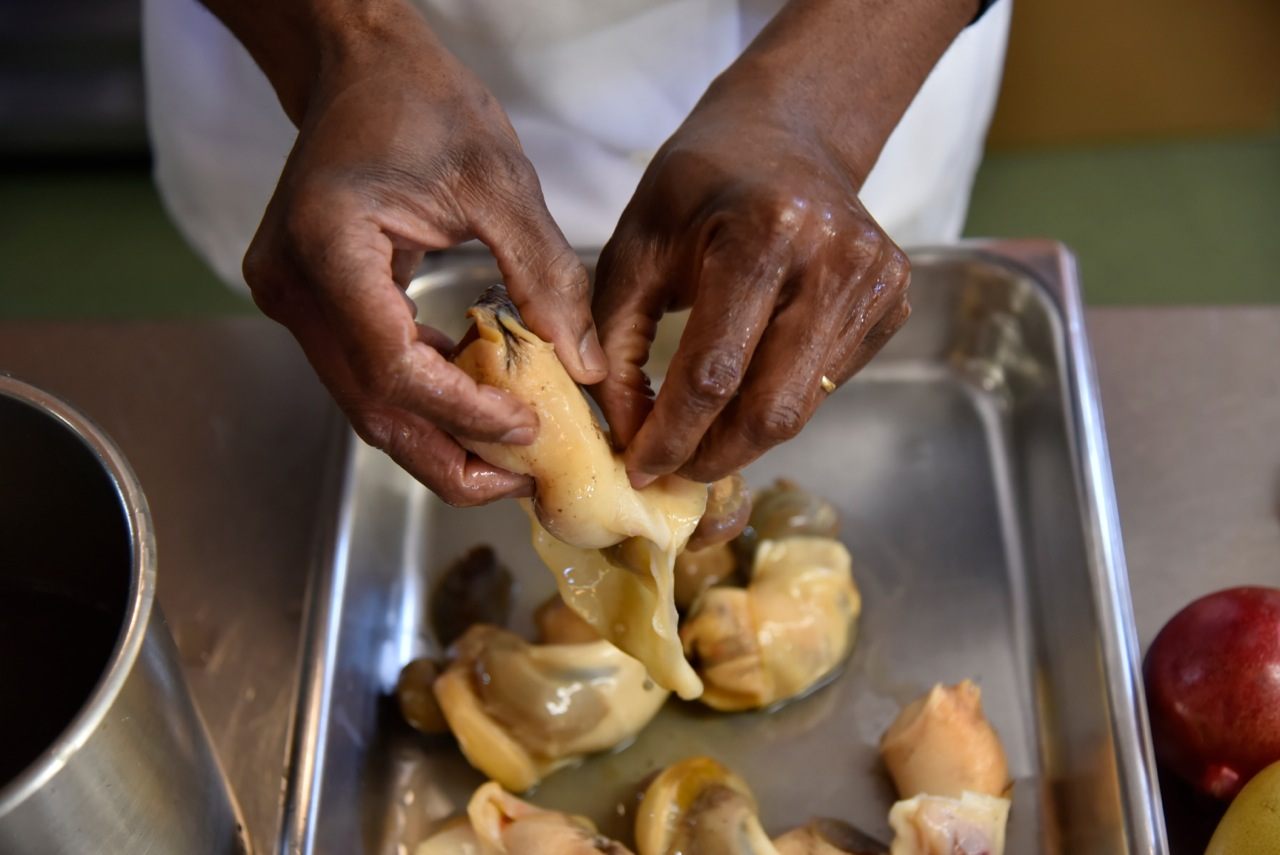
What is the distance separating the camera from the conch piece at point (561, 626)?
943mm

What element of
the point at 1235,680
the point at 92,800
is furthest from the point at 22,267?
the point at 1235,680

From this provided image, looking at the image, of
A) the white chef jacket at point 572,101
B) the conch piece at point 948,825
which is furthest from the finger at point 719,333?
the white chef jacket at point 572,101

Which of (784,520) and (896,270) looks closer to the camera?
(896,270)

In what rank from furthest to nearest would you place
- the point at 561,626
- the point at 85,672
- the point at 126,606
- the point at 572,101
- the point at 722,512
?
1. the point at 572,101
2. the point at 561,626
3. the point at 722,512
4. the point at 85,672
5. the point at 126,606

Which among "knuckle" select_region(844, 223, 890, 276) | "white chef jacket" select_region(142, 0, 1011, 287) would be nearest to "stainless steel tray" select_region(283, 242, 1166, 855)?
"white chef jacket" select_region(142, 0, 1011, 287)

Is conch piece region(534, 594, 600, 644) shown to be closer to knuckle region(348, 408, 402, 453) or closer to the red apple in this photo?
knuckle region(348, 408, 402, 453)

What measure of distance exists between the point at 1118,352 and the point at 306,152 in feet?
2.53

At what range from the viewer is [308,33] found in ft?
2.58

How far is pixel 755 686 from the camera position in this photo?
92 cm

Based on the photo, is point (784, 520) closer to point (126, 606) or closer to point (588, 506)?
point (588, 506)

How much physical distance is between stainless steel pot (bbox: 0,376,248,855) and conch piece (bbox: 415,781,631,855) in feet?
0.48

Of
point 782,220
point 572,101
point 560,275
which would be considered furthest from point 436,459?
point 572,101

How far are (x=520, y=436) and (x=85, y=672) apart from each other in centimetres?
29

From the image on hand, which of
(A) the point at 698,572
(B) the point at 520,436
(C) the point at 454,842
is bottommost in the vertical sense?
(C) the point at 454,842
